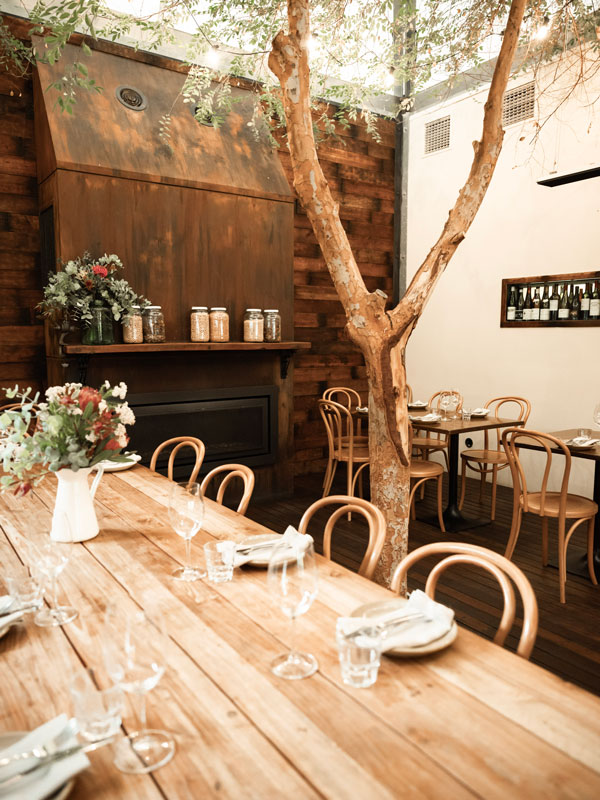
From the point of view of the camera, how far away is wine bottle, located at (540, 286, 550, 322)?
486 cm

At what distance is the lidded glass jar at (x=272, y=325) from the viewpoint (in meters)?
4.68

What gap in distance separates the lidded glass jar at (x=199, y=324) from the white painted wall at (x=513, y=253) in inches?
96.9

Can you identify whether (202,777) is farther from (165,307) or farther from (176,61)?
(176,61)

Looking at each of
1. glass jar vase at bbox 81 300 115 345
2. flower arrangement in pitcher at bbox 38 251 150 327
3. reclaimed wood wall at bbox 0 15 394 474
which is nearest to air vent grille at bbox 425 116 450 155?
reclaimed wood wall at bbox 0 15 394 474

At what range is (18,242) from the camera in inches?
170

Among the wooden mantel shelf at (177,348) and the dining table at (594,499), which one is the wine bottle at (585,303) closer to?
the dining table at (594,499)

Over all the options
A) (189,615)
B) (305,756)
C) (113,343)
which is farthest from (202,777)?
(113,343)

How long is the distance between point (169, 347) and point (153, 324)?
21 cm

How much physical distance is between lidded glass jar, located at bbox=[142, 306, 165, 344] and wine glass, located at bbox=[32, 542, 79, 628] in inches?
114

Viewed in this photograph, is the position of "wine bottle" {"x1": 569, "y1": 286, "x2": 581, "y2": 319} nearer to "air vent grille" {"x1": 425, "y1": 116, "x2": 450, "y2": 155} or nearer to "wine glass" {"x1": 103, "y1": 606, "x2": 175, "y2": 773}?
"air vent grille" {"x1": 425, "y1": 116, "x2": 450, "y2": 155}

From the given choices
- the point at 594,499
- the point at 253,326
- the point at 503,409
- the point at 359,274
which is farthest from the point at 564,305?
the point at 359,274

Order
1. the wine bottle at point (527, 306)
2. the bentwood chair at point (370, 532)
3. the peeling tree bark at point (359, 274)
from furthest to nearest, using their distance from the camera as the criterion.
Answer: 1. the wine bottle at point (527, 306)
2. the peeling tree bark at point (359, 274)
3. the bentwood chair at point (370, 532)

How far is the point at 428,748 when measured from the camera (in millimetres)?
876

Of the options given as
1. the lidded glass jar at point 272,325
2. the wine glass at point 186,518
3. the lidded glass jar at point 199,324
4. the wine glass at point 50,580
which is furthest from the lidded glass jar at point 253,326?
the wine glass at point 50,580
